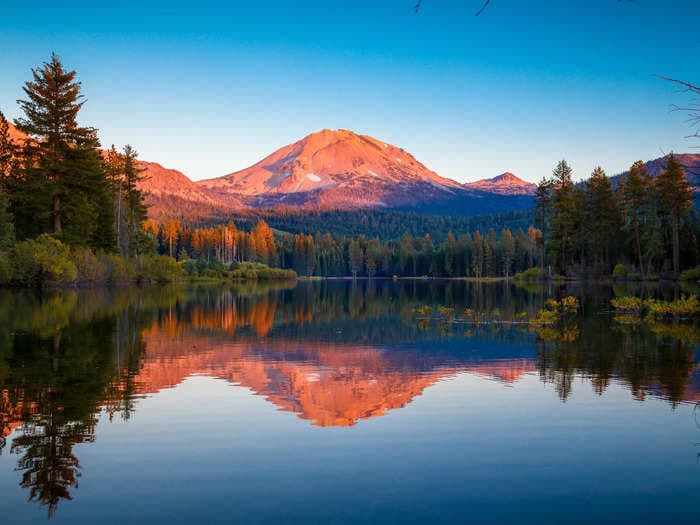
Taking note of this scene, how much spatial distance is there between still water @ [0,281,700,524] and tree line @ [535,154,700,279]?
5338 centimetres

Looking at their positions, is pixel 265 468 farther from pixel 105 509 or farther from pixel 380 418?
pixel 380 418

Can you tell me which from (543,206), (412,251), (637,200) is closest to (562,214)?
(543,206)

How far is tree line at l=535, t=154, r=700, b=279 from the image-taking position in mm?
66438

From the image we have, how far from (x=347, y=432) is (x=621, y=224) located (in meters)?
76.9

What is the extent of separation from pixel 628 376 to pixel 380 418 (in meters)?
6.55

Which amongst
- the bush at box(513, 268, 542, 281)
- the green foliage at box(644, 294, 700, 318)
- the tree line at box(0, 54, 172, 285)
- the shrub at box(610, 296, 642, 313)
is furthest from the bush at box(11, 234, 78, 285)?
the bush at box(513, 268, 542, 281)

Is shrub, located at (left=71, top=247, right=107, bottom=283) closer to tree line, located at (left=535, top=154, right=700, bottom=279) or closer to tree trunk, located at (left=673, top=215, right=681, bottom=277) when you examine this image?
tree line, located at (left=535, top=154, right=700, bottom=279)

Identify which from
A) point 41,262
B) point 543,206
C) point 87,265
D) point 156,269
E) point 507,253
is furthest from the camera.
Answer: point 507,253

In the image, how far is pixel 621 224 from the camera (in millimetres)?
77625

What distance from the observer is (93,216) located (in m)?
57.5

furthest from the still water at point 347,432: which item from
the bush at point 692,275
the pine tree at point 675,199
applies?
the pine tree at point 675,199

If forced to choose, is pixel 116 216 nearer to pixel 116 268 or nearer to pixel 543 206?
pixel 116 268

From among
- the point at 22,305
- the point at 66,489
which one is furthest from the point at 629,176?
the point at 66,489

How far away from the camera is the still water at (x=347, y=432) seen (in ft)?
20.7
